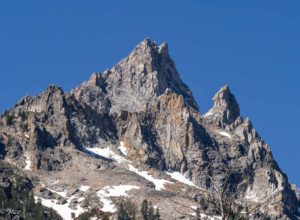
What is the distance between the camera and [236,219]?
3769 cm

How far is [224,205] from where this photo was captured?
128 ft

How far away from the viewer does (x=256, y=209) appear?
39.6m

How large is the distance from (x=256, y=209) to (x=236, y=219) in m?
2.16

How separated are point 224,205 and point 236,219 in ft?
4.58

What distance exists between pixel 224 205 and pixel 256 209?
4.95 feet
